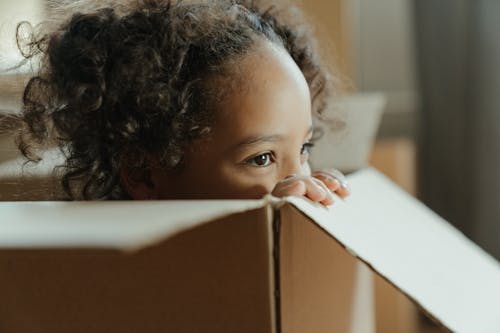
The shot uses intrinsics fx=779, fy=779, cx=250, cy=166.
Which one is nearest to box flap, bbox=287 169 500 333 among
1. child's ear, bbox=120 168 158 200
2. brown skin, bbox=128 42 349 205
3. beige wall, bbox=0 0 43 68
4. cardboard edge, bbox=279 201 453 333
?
cardboard edge, bbox=279 201 453 333

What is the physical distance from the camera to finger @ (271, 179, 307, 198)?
684mm

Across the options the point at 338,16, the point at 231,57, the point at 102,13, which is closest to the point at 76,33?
the point at 102,13

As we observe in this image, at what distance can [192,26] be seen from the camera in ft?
2.94

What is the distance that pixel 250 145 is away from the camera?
0.87 metres

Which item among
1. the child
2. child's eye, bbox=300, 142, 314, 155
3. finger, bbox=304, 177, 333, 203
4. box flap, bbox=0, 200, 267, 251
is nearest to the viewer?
box flap, bbox=0, 200, 267, 251

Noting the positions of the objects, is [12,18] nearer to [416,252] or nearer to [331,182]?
[331,182]

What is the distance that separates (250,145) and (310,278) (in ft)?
1.06

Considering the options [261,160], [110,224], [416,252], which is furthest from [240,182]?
[110,224]

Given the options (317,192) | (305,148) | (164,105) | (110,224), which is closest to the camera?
(110,224)

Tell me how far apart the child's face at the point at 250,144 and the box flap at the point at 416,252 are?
0.39 ft

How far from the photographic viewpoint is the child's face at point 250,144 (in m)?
0.87

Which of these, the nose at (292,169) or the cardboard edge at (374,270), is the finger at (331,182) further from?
the cardboard edge at (374,270)

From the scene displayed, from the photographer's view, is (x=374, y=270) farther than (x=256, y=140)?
No

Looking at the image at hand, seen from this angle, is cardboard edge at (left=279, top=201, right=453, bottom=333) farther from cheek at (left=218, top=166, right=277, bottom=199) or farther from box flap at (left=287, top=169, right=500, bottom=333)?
cheek at (left=218, top=166, right=277, bottom=199)
